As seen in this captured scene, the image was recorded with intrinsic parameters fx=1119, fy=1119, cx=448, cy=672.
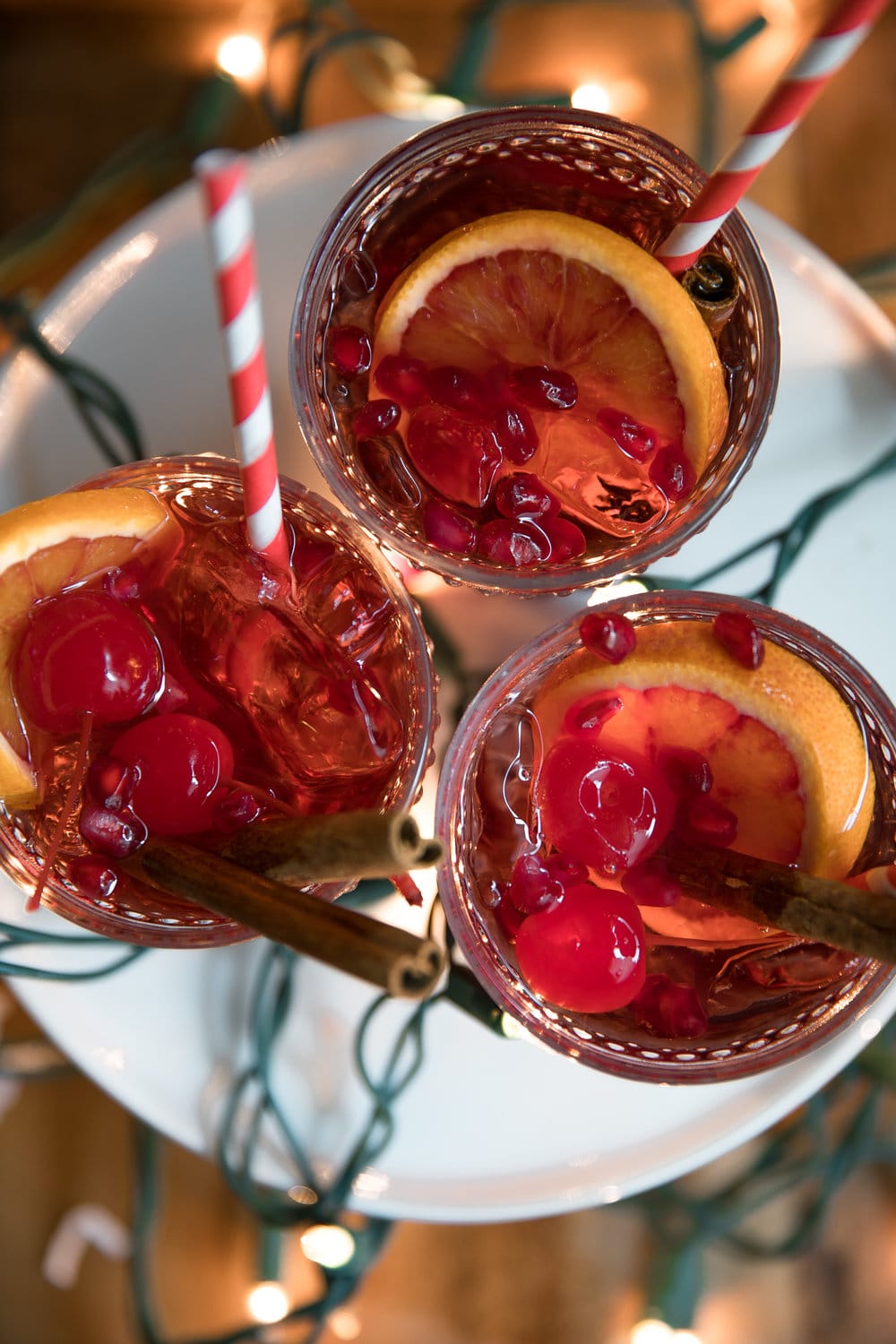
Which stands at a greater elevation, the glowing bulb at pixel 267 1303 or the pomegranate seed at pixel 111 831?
the pomegranate seed at pixel 111 831

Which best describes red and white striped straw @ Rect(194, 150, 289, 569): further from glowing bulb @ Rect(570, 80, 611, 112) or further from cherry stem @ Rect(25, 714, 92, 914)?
glowing bulb @ Rect(570, 80, 611, 112)

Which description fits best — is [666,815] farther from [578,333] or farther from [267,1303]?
[267,1303]

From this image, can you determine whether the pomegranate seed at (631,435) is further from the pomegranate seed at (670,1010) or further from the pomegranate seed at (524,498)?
the pomegranate seed at (670,1010)

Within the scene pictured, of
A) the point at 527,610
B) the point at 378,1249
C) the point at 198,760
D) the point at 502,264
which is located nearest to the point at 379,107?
the point at 502,264

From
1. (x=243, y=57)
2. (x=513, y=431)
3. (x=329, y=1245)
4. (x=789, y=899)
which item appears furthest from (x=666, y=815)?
(x=243, y=57)

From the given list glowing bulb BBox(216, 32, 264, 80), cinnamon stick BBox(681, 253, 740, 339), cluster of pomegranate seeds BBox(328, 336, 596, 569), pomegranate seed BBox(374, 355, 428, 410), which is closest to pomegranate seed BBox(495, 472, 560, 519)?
cluster of pomegranate seeds BBox(328, 336, 596, 569)

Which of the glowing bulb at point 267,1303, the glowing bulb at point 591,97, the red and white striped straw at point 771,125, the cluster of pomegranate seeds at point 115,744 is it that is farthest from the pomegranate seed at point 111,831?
the glowing bulb at point 591,97
